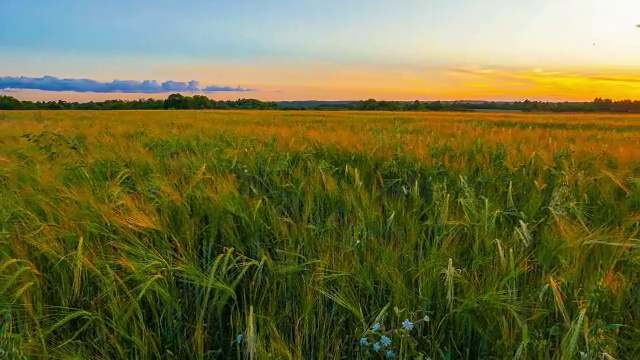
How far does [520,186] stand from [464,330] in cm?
198

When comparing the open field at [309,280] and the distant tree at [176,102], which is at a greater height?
the distant tree at [176,102]

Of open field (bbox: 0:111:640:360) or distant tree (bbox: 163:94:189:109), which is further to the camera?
distant tree (bbox: 163:94:189:109)

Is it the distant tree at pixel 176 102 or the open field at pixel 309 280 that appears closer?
the open field at pixel 309 280

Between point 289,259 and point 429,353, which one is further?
point 289,259

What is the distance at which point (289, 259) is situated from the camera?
5.69 ft

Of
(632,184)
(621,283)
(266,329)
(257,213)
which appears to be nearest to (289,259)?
(266,329)

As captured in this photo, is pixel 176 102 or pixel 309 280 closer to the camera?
pixel 309 280

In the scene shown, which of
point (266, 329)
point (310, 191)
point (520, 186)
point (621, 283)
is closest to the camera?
point (266, 329)

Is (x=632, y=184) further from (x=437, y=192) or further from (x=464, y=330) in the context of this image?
(x=464, y=330)

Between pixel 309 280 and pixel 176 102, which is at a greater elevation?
pixel 176 102

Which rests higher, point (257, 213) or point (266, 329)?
point (257, 213)

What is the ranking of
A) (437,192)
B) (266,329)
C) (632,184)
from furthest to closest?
(632,184) < (437,192) < (266,329)

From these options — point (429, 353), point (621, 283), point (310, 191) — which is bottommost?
point (429, 353)

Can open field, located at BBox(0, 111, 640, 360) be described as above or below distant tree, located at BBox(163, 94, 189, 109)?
below
